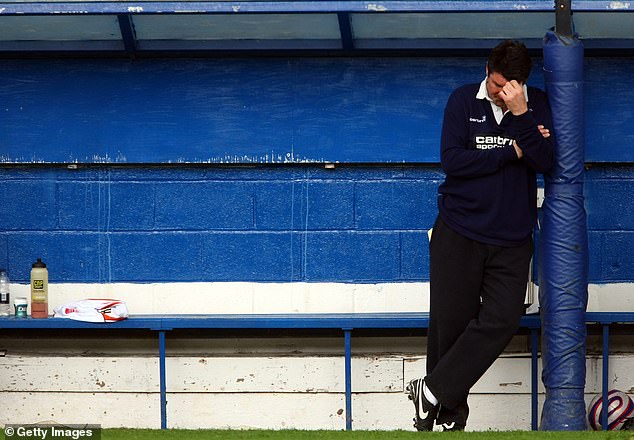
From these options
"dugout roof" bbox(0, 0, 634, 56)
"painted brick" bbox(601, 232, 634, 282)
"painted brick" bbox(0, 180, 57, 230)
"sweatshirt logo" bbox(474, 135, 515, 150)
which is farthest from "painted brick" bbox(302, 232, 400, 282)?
"painted brick" bbox(0, 180, 57, 230)

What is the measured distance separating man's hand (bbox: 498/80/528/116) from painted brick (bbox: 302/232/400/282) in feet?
4.96

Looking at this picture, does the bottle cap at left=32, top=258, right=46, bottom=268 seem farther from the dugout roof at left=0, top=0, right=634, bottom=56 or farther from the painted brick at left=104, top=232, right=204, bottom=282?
the dugout roof at left=0, top=0, right=634, bottom=56

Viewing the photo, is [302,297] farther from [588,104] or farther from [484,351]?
[588,104]

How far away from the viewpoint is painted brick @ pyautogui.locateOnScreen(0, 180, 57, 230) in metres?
6.75

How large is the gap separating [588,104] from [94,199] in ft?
9.13

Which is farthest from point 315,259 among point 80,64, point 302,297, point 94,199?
point 80,64

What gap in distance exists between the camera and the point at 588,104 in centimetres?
659

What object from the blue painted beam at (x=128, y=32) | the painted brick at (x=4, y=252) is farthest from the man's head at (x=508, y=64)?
the painted brick at (x=4, y=252)

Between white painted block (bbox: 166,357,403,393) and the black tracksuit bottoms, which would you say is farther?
white painted block (bbox: 166,357,403,393)

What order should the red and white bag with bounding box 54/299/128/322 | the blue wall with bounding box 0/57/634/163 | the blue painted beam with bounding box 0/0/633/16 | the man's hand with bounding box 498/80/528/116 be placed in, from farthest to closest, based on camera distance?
the blue wall with bounding box 0/57/634/163 → the red and white bag with bounding box 54/299/128/322 → the blue painted beam with bounding box 0/0/633/16 → the man's hand with bounding box 498/80/528/116

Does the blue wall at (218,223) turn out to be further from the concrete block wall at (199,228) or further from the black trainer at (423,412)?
the black trainer at (423,412)

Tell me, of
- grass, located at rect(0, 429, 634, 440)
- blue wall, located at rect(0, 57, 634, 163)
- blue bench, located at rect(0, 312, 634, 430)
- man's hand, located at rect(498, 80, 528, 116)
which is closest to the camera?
grass, located at rect(0, 429, 634, 440)

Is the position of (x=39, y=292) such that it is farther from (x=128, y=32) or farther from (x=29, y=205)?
(x=128, y=32)

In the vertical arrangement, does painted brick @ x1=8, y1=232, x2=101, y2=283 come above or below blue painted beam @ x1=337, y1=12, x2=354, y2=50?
below
